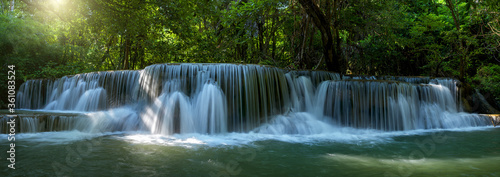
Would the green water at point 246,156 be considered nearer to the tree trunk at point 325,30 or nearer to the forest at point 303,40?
the forest at point 303,40

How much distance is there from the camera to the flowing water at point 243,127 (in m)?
3.87

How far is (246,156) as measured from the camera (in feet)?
14.8

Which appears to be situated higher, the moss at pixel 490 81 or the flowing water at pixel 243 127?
the moss at pixel 490 81

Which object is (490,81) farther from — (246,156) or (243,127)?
(246,156)

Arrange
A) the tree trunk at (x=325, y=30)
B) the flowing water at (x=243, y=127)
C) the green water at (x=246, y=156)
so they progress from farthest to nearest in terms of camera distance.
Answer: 1. the tree trunk at (x=325, y=30)
2. the flowing water at (x=243, y=127)
3. the green water at (x=246, y=156)

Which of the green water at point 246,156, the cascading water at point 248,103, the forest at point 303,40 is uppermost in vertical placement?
the forest at point 303,40

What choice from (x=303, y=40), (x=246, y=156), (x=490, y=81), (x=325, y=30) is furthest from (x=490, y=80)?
(x=246, y=156)

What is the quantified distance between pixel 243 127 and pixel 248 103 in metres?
0.67

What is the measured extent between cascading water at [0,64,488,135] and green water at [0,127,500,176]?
105 centimetres

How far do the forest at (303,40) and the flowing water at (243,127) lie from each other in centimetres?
195

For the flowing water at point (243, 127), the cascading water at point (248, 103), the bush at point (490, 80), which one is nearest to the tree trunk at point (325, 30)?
the flowing water at point (243, 127)

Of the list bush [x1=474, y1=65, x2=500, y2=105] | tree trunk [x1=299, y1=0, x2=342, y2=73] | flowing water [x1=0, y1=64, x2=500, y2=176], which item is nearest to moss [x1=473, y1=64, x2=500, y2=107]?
bush [x1=474, y1=65, x2=500, y2=105]

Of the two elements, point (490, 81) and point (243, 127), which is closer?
point (243, 127)

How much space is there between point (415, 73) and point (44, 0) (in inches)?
640
